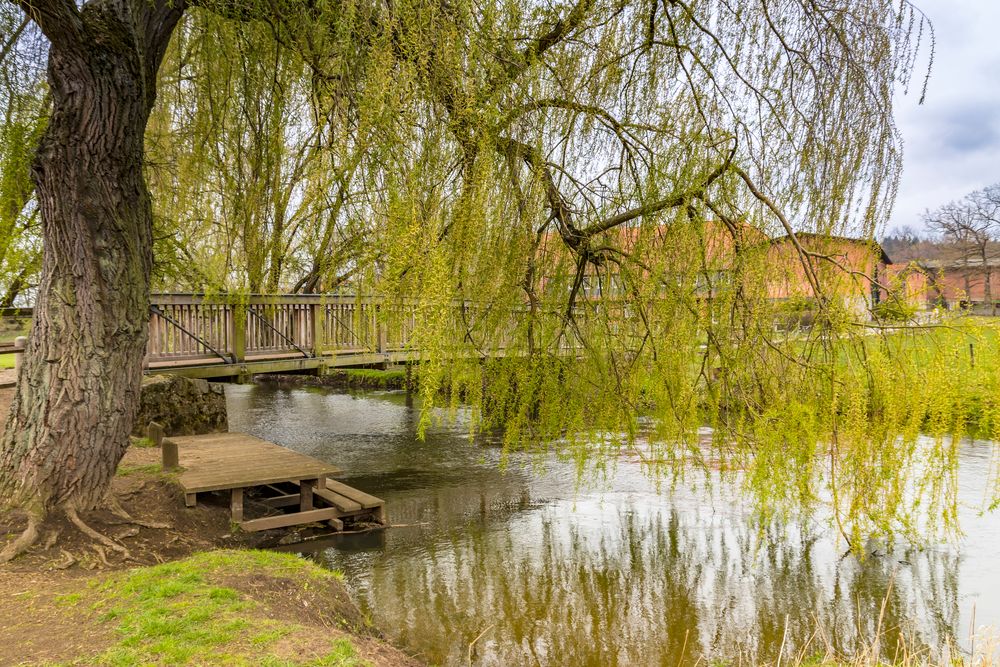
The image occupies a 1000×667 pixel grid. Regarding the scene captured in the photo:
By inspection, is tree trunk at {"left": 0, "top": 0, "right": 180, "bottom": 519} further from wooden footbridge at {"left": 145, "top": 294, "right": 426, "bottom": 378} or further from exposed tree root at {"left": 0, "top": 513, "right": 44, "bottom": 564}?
wooden footbridge at {"left": 145, "top": 294, "right": 426, "bottom": 378}

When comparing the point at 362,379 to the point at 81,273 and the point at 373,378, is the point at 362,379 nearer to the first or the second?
the point at 373,378

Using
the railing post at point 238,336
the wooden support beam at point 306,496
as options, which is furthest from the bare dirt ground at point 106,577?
the railing post at point 238,336

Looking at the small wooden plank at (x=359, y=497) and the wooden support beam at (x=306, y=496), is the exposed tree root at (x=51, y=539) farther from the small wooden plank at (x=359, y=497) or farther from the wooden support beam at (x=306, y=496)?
Answer: the small wooden plank at (x=359, y=497)

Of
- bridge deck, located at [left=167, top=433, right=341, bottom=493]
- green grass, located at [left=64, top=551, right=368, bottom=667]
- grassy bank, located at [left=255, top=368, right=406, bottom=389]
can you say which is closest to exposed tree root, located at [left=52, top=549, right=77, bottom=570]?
green grass, located at [left=64, top=551, right=368, bottom=667]

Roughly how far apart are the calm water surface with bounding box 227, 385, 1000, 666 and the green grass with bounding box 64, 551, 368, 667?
120 cm

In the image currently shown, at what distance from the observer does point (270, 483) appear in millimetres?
6609

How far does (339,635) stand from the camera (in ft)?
11.5

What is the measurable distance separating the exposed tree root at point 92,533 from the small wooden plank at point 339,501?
95.4 inches

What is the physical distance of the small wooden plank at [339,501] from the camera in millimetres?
6629

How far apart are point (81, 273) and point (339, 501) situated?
328 cm

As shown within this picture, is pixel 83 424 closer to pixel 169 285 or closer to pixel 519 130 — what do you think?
pixel 519 130

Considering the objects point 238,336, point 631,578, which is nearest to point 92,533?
point 631,578

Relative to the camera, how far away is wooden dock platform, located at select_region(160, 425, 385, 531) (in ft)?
20.1

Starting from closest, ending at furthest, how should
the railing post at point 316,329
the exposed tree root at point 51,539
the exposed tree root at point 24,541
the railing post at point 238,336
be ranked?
the exposed tree root at point 24,541, the exposed tree root at point 51,539, the railing post at point 238,336, the railing post at point 316,329
